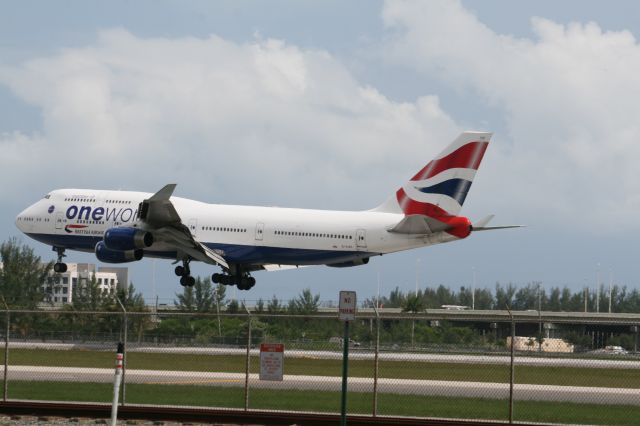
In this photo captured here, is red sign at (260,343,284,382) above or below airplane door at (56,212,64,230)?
below

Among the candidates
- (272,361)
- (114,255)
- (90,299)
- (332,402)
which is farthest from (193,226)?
(272,361)

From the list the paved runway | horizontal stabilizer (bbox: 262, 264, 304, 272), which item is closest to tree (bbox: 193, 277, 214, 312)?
horizontal stabilizer (bbox: 262, 264, 304, 272)

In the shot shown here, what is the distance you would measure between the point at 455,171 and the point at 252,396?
21941 mm

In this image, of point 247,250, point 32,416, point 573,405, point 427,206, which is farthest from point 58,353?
point 573,405

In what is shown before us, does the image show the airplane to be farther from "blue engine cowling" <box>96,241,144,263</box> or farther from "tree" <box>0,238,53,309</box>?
"tree" <box>0,238,53,309</box>

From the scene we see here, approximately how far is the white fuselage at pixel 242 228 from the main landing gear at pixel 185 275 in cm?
72

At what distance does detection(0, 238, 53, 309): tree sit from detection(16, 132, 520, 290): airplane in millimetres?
20922

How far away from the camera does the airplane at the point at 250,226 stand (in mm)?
49406

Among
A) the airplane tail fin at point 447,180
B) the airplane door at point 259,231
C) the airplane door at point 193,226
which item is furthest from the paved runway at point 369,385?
the airplane door at point 193,226

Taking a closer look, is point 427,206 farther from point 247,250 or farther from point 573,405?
point 573,405

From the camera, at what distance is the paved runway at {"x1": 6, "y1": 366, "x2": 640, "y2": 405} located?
30766 mm

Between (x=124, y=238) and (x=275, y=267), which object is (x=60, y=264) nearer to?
(x=124, y=238)

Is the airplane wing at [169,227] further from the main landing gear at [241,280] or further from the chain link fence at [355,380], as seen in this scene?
the chain link fence at [355,380]

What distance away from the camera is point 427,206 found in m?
49.7
